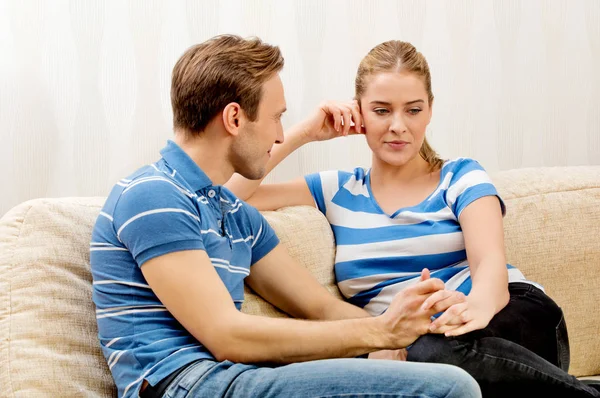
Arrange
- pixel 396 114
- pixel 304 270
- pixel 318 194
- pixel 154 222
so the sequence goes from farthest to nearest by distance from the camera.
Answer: pixel 318 194
pixel 396 114
pixel 304 270
pixel 154 222

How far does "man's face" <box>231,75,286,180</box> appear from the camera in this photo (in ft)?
5.41

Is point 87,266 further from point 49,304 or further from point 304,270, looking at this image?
point 304,270

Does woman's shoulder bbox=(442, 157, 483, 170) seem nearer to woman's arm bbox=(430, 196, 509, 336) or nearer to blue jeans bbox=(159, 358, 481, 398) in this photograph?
woman's arm bbox=(430, 196, 509, 336)

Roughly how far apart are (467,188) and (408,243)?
0.20 meters

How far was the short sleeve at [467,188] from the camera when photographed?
1885 millimetres

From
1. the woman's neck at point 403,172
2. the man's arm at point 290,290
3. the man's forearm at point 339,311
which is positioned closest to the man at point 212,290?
the man's arm at point 290,290

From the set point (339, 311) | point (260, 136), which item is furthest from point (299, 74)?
point (339, 311)

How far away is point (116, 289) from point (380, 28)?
1.28 m

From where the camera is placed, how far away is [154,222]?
1421 millimetres

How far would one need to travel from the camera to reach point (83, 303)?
160 cm

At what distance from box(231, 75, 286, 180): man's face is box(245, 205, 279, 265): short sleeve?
0.32 feet

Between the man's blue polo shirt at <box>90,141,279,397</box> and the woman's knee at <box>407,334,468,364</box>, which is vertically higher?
the man's blue polo shirt at <box>90,141,279,397</box>

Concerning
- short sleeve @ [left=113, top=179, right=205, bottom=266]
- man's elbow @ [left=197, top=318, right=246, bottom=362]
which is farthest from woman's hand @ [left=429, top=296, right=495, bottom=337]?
short sleeve @ [left=113, top=179, right=205, bottom=266]

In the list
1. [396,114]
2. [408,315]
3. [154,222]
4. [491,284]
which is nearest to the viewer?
[154,222]
